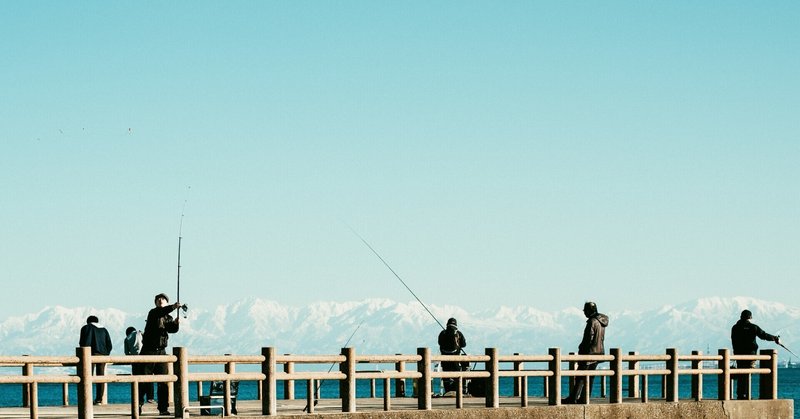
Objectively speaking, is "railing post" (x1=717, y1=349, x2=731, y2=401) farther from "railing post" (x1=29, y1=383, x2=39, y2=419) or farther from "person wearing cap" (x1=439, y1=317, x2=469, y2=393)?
"railing post" (x1=29, y1=383, x2=39, y2=419)

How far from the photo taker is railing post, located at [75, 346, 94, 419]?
14.7 meters

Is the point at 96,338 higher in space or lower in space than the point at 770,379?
higher

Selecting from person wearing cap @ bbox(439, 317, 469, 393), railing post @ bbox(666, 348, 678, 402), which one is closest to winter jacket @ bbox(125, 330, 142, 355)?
person wearing cap @ bbox(439, 317, 469, 393)

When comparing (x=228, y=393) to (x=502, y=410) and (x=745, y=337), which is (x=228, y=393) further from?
(x=745, y=337)

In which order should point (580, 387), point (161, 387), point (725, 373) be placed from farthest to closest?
point (725, 373), point (580, 387), point (161, 387)

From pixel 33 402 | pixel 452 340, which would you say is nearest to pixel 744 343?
pixel 452 340

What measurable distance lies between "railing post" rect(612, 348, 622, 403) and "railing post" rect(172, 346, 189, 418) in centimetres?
802

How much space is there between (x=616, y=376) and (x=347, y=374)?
5949mm

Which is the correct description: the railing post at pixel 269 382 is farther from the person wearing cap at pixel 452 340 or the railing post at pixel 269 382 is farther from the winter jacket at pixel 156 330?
the person wearing cap at pixel 452 340

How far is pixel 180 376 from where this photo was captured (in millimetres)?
15805

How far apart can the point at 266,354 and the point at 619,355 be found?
23.5 ft

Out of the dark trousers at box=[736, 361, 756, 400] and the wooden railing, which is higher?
the wooden railing

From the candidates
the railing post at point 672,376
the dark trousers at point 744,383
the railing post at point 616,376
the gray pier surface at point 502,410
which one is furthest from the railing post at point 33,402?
the dark trousers at point 744,383

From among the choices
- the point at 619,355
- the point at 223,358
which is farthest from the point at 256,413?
the point at 619,355
